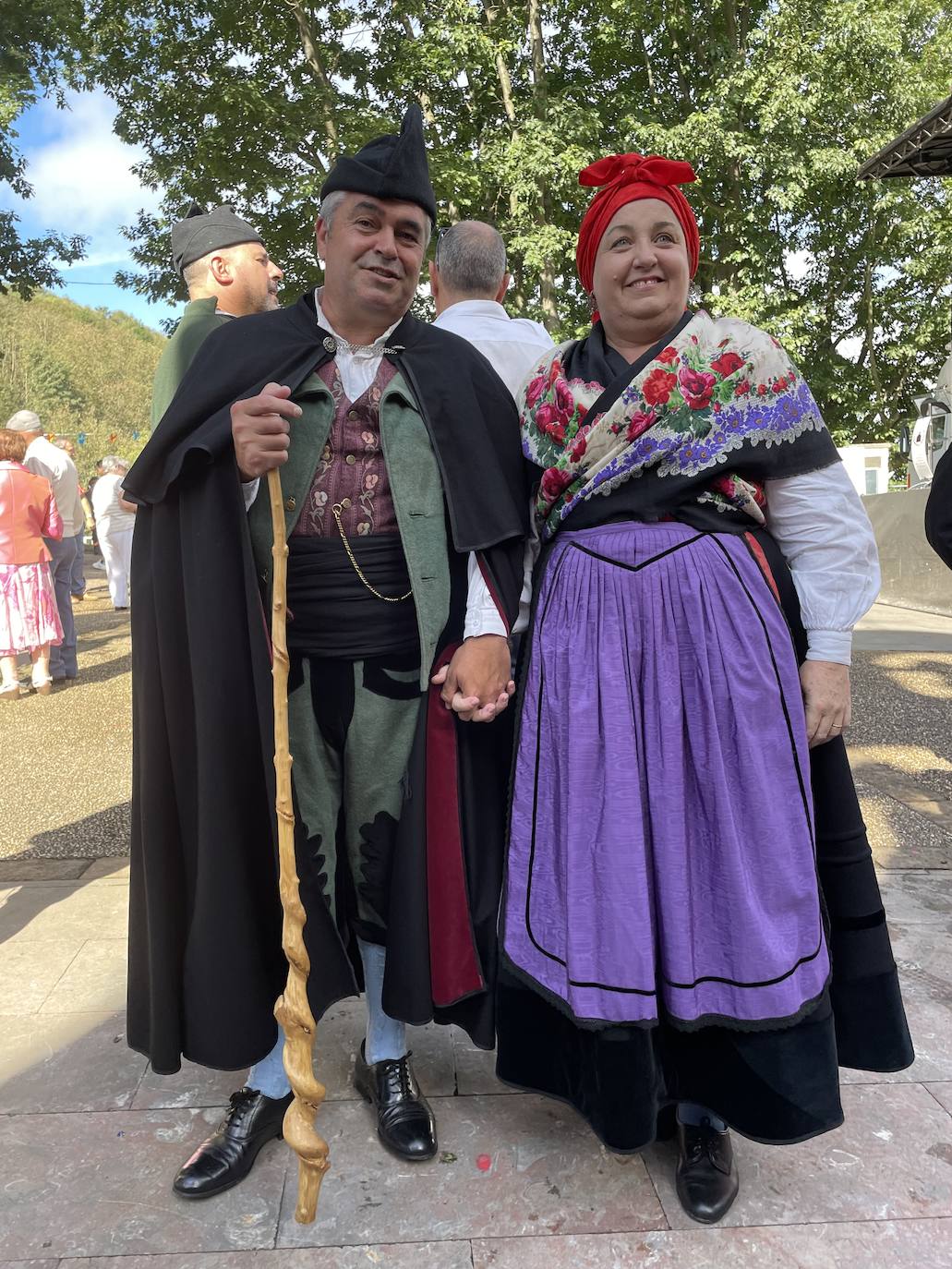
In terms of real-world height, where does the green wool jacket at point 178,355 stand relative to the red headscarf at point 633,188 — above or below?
below

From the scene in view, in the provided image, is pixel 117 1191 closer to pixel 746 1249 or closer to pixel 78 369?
pixel 746 1249

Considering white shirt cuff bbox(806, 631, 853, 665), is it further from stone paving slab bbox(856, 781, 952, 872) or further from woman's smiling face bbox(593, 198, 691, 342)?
stone paving slab bbox(856, 781, 952, 872)

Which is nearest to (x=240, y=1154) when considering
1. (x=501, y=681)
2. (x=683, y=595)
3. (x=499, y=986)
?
(x=499, y=986)

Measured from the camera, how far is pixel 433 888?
211cm

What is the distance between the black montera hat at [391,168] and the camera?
197 centimetres

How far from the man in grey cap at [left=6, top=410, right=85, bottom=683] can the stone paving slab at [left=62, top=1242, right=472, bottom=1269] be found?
6.34m

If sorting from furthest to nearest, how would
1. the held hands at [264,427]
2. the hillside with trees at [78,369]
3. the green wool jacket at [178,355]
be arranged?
1. the hillside with trees at [78,369]
2. the green wool jacket at [178,355]
3. the held hands at [264,427]

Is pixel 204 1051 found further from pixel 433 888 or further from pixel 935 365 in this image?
pixel 935 365

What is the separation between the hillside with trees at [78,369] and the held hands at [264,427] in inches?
2475

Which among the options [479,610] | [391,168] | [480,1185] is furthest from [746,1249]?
[391,168]

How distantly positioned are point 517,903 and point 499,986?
205mm

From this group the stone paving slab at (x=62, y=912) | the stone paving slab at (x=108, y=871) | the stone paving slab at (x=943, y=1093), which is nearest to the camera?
the stone paving slab at (x=943, y=1093)

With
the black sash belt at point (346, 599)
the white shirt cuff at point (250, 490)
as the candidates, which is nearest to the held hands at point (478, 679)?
the black sash belt at point (346, 599)

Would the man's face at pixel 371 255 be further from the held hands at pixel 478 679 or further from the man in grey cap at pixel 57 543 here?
the man in grey cap at pixel 57 543
